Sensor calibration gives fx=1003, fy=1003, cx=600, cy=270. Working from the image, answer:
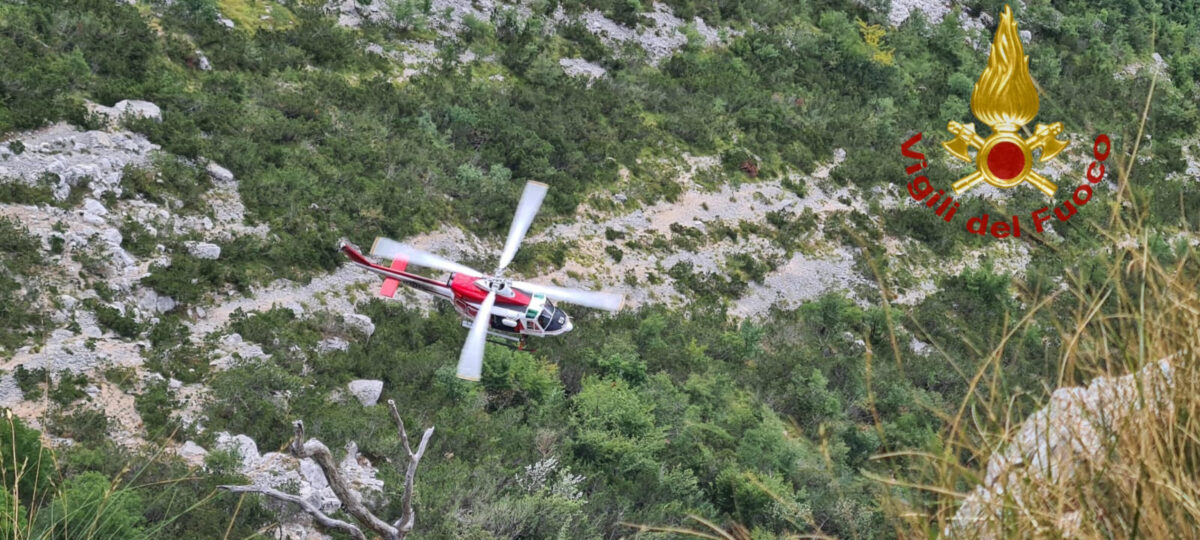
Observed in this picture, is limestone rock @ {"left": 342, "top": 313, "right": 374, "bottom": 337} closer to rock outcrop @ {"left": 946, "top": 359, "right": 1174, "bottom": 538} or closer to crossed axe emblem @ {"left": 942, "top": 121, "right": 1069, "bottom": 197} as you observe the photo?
crossed axe emblem @ {"left": 942, "top": 121, "right": 1069, "bottom": 197}

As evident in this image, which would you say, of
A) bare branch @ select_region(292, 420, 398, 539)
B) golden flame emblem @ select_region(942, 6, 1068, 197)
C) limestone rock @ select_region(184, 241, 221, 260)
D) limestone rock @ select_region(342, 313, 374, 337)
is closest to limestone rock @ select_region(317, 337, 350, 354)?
limestone rock @ select_region(342, 313, 374, 337)

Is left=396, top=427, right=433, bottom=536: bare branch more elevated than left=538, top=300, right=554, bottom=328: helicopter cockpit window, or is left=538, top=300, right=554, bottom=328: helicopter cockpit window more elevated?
left=396, top=427, right=433, bottom=536: bare branch

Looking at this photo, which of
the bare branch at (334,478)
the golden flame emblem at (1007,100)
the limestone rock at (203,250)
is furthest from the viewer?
the limestone rock at (203,250)

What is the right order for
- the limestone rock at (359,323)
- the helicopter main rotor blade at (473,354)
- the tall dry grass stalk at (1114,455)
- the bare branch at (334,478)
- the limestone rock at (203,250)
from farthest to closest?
the limestone rock at (203,250) → the limestone rock at (359,323) → the helicopter main rotor blade at (473,354) → the bare branch at (334,478) → the tall dry grass stalk at (1114,455)

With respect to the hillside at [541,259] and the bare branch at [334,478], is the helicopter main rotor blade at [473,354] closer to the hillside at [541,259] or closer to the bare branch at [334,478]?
the hillside at [541,259]

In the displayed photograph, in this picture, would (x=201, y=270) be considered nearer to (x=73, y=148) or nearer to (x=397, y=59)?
(x=73, y=148)

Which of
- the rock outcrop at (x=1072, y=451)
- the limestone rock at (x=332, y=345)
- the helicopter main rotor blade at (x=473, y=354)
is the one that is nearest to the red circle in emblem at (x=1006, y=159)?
the helicopter main rotor blade at (x=473, y=354)

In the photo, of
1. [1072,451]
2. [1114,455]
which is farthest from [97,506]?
[1114,455]
